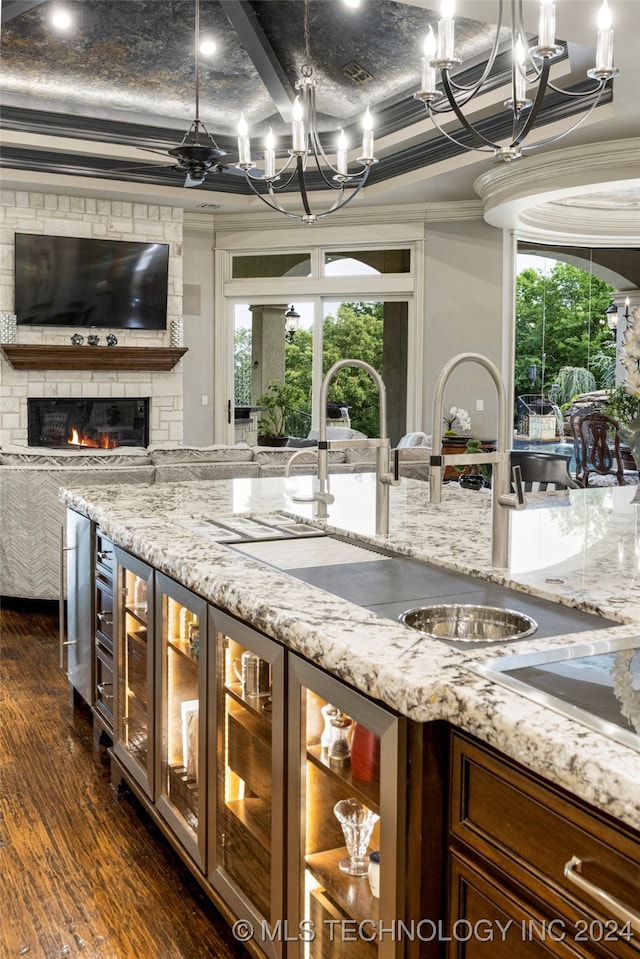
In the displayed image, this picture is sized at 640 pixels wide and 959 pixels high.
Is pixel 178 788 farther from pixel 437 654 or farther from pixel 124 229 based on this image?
pixel 124 229

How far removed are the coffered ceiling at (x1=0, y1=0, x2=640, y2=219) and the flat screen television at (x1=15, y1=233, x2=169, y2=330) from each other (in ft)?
1.75

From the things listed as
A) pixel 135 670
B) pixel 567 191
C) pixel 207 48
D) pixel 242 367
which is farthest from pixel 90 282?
pixel 135 670

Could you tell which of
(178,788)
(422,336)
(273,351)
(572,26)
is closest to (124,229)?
(273,351)

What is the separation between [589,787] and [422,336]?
7.93m

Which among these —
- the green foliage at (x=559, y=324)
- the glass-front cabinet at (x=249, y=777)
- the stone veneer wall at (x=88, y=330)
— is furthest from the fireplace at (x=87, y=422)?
the glass-front cabinet at (x=249, y=777)

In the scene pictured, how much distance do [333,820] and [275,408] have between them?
25.4ft

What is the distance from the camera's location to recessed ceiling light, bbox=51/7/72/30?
5586mm

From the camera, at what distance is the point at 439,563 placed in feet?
6.86

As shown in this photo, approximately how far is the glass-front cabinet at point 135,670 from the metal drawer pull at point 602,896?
5.14ft

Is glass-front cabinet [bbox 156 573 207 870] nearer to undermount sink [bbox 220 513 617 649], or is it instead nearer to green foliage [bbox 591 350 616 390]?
undermount sink [bbox 220 513 617 649]

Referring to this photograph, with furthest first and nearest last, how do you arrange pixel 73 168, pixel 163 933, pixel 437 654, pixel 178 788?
pixel 73 168
pixel 178 788
pixel 163 933
pixel 437 654

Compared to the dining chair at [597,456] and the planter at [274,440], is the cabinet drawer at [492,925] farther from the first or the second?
the planter at [274,440]

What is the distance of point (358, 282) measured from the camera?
8.84m

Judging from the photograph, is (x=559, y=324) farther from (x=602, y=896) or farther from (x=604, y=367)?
(x=602, y=896)
